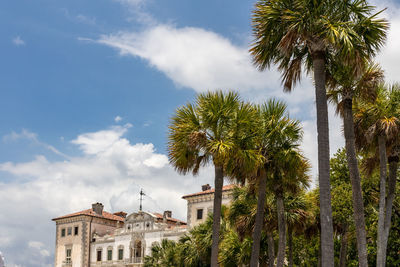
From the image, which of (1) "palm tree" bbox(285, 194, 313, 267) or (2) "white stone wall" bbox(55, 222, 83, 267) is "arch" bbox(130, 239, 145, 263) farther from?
(1) "palm tree" bbox(285, 194, 313, 267)

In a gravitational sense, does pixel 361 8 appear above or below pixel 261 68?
above

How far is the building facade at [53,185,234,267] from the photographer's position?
58.2 meters

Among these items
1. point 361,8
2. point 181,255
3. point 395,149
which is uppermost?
point 361,8

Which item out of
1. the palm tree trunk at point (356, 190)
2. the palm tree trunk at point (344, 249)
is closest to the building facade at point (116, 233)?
the palm tree trunk at point (344, 249)

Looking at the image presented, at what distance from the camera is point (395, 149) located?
2402cm

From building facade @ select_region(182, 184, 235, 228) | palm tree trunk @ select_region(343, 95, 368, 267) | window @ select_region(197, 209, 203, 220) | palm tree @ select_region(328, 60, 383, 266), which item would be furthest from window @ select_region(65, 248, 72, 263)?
palm tree trunk @ select_region(343, 95, 368, 267)

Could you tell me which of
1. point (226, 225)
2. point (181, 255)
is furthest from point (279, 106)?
point (181, 255)

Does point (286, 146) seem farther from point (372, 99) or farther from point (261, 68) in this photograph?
point (261, 68)

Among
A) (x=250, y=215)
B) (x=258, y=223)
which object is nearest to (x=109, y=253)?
(x=250, y=215)

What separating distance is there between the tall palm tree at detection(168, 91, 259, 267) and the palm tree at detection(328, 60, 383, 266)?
348cm

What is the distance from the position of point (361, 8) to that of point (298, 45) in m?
2.35

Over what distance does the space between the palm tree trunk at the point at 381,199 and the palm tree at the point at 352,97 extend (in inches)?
88.0

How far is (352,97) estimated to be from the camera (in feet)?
66.9

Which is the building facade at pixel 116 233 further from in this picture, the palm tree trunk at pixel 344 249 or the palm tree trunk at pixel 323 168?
the palm tree trunk at pixel 323 168
